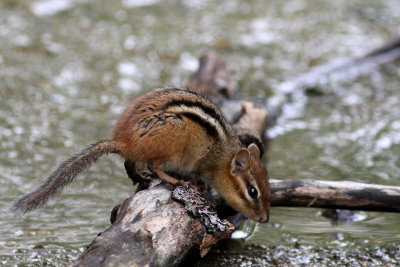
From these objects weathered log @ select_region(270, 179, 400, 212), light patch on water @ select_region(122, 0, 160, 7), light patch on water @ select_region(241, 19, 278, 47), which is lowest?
light patch on water @ select_region(241, 19, 278, 47)

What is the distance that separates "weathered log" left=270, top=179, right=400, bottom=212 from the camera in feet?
15.1

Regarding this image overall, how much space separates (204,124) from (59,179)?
46.6 inches

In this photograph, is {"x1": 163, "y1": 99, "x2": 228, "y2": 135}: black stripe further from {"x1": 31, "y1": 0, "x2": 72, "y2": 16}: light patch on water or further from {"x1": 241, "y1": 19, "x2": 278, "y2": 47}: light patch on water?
{"x1": 31, "y1": 0, "x2": 72, "y2": 16}: light patch on water

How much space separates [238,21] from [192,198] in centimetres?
692

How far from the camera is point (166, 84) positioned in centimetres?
825

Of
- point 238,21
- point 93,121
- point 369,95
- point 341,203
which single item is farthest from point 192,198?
point 238,21

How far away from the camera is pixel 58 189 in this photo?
4027 millimetres

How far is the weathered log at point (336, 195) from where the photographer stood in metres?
4.60

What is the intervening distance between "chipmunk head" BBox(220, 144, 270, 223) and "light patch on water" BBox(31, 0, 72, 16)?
650cm

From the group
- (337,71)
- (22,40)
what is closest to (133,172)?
(337,71)

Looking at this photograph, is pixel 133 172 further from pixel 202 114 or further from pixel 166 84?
pixel 166 84

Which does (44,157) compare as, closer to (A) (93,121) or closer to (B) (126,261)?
(A) (93,121)

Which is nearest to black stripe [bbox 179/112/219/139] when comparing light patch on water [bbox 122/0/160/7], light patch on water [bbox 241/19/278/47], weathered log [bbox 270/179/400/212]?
weathered log [bbox 270/179/400/212]

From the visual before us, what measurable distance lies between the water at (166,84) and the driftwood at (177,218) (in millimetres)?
351
